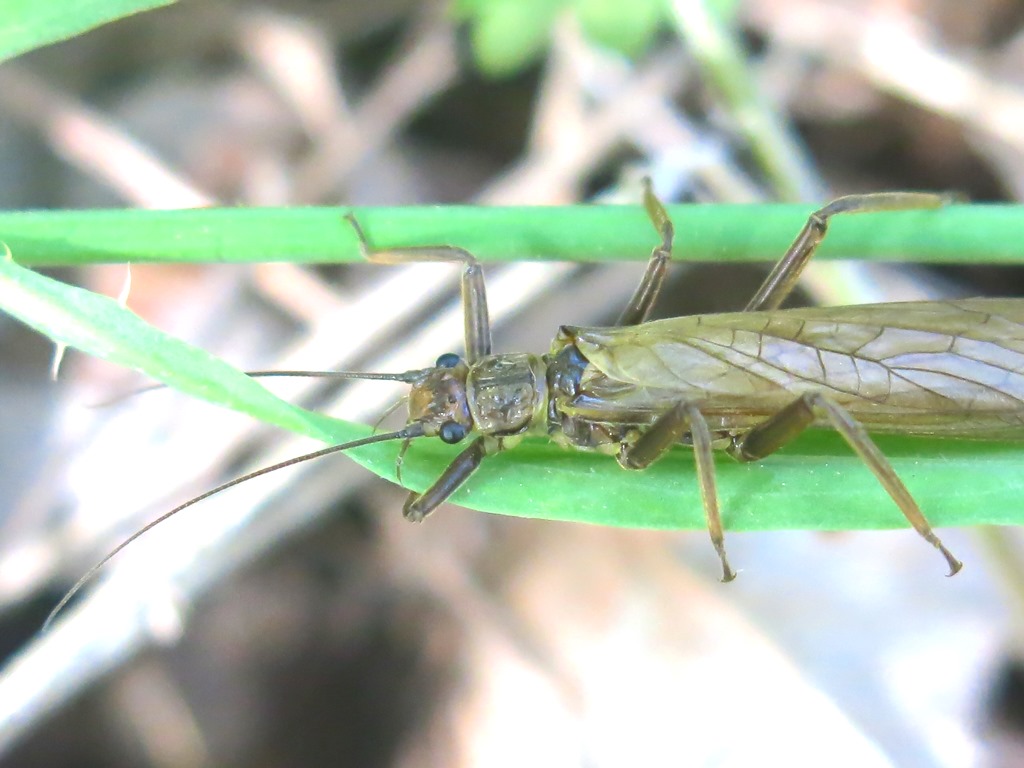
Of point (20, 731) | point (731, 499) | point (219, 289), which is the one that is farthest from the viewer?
point (219, 289)

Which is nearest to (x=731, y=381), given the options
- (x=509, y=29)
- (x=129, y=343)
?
(x=129, y=343)

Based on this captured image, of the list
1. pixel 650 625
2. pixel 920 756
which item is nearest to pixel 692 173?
pixel 650 625

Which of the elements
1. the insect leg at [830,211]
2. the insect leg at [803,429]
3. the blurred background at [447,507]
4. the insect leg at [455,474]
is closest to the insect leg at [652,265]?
the insect leg at [830,211]

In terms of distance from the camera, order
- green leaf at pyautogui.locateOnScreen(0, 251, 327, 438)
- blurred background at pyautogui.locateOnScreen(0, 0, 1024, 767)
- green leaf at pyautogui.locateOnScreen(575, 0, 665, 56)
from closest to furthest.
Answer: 1. green leaf at pyautogui.locateOnScreen(0, 251, 327, 438)
2. blurred background at pyautogui.locateOnScreen(0, 0, 1024, 767)
3. green leaf at pyautogui.locateOnScreen(575, 0, 665, 56)

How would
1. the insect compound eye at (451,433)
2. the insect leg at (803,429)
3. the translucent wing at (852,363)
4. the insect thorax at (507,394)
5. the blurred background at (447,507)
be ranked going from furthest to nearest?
the blurred background at (447,507), the insect thorax at (507,394), the insect compound eye at (451,433), the translucent wing at (852,363), the insect leg at (803,429)

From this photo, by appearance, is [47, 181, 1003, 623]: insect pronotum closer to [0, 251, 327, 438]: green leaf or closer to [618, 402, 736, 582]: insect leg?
[618, 402, 736, 582]: insect leg

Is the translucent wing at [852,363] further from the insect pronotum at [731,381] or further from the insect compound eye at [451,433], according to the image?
the insect compound eye at [451,433]

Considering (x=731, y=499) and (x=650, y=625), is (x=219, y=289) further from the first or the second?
(x=731, y=499)

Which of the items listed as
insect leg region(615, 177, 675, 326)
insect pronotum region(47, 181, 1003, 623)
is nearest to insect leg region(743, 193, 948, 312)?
insect pronotum region(47, 181, 1003, 623)
